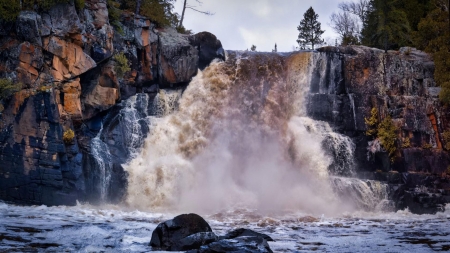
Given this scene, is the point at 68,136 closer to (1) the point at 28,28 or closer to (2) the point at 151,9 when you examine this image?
(1) the point at 28,28

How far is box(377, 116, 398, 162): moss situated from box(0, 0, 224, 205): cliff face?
14.9m

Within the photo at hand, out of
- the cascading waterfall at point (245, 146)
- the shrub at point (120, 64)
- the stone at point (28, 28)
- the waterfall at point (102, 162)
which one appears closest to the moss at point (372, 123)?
the cascading waterfall at point (245, 146)

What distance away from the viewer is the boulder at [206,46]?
30.5 meters

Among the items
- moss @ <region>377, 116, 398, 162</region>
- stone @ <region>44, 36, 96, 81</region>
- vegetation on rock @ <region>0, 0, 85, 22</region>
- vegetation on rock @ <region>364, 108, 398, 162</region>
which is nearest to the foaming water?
vegetation on rock @ <region>364, 108, 398, 162</region>

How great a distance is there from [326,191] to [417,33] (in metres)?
12.5

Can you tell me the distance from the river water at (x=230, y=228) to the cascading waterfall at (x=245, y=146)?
257 cm

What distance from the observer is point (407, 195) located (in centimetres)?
2623

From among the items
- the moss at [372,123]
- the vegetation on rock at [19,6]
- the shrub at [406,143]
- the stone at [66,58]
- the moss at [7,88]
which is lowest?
the shrub at [406,143]

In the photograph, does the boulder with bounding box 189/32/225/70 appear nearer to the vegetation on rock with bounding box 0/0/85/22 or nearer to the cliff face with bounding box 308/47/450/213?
the cliff face with bounding box 308/47/450/213

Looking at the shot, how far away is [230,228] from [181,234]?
4.24 meters

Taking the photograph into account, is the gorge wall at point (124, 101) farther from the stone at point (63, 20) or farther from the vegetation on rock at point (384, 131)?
the vegetation on rock at point (384, 131)

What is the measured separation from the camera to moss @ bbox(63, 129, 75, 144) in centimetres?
2233

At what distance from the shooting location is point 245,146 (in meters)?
27.9

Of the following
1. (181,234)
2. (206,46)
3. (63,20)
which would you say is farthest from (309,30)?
(181,234)
